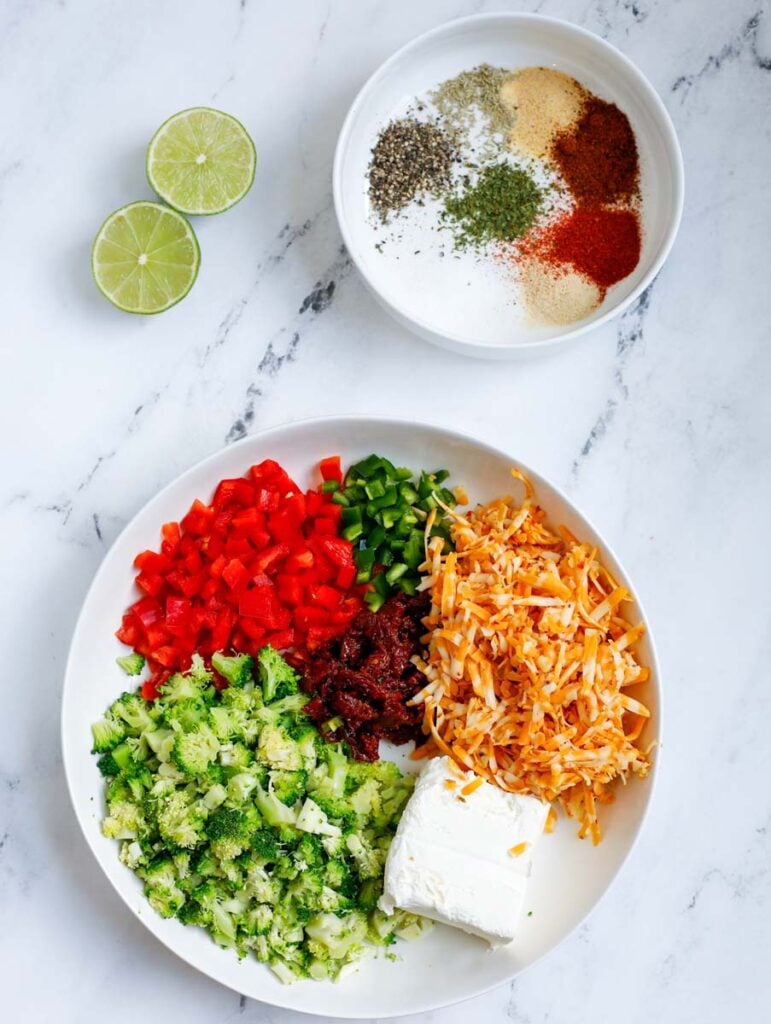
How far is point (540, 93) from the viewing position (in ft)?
10.4

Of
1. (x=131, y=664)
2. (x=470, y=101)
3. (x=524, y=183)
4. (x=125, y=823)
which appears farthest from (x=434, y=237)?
(x=125, y=823)

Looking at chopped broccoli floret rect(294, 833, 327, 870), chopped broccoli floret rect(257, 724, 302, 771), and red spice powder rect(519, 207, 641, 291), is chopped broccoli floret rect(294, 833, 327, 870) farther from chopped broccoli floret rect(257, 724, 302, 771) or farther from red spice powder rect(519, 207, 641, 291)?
red spice powder rect(519, 207, 641, 291)

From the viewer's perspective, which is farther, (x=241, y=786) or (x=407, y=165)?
(x=407, y=165)

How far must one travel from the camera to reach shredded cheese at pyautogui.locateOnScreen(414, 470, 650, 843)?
272 centimetres

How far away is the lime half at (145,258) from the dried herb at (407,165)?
610 millimetres

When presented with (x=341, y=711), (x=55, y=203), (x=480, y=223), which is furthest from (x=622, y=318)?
(x=55, y=203)

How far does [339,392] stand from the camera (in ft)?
10.4

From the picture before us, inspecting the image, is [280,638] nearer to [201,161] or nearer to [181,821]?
[181,821]

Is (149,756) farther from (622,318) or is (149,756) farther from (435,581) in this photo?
(622,318)

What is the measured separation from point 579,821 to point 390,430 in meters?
1.28

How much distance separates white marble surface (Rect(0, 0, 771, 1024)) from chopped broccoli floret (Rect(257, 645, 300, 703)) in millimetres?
656

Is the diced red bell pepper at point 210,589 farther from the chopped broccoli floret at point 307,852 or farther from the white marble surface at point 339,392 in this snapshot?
the chopped broccoli floret at point 307,852

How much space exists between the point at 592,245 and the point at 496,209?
0.32m

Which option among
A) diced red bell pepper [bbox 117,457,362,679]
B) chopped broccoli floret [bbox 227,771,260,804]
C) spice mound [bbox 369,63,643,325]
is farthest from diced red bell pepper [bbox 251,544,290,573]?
spice mound [bbox 369,63,643,325]
